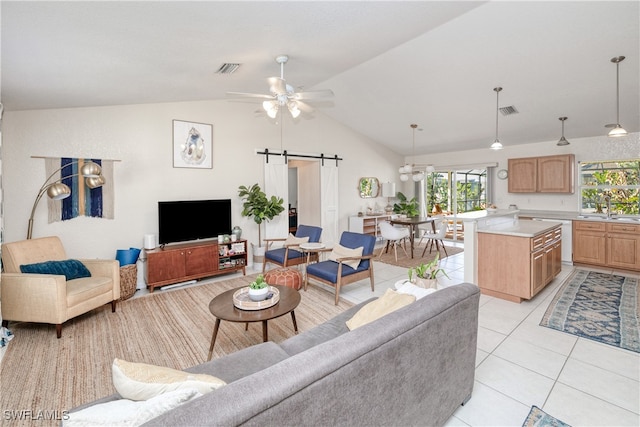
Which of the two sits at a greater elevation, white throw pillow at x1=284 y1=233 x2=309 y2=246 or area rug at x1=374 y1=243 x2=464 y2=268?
white throw pillow at x1=284 y1=233 x2=309 y2=246

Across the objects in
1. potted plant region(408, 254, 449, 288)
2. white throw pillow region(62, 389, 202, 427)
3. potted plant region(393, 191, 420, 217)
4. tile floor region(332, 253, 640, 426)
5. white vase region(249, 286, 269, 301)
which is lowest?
tile floor region(332, 253, 640, 426)

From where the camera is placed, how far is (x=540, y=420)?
1864mm

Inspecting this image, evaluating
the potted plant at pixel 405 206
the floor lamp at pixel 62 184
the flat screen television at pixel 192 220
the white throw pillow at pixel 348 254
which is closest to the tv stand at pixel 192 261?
the flat screen television at pixel 192 220

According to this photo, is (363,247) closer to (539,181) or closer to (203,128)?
(203,128)

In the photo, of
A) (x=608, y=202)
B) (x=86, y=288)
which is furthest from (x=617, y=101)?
(x=86, y=288)

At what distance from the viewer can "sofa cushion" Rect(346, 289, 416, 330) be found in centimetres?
185

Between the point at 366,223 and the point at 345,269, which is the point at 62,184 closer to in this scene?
the point at 345,269

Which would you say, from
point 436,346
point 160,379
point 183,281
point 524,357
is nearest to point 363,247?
point 524,357

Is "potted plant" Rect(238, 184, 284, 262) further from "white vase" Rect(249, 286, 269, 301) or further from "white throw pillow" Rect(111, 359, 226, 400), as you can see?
"white throw pillow" Rect(111, 359, 226, 400)

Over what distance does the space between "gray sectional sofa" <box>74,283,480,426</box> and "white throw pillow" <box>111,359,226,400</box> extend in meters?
0.15

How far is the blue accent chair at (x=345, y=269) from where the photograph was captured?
12.4ft

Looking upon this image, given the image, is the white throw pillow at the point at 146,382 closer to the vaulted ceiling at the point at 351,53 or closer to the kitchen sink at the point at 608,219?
the vaulted ceiling at the point at 351,53

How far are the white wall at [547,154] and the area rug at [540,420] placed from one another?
5701 mm

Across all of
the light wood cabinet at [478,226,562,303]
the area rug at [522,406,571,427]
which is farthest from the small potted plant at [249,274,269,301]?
the light wood cabinet at [478,226,562,303]
